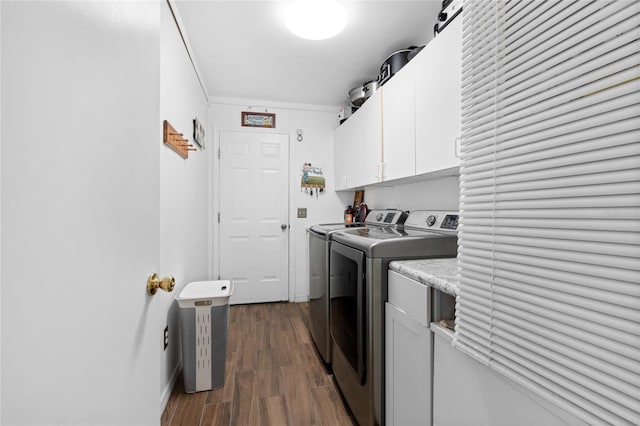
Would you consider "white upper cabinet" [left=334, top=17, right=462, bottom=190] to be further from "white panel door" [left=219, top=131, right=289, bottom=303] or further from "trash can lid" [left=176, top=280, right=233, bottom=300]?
"trash can lid" [left=176, top=280, right=233, bottom=300]

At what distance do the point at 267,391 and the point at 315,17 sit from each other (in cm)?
236

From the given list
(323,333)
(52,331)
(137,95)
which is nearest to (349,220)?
(323,333)

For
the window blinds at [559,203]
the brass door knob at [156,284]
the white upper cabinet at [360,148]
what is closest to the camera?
the window blinds at [559,203]

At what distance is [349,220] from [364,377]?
2.27 meters

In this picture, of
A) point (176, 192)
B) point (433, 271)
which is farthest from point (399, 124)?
point (176, 192)

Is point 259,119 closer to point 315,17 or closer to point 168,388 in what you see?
point 315,17

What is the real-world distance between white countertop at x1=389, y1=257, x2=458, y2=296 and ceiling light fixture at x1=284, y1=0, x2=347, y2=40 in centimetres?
152

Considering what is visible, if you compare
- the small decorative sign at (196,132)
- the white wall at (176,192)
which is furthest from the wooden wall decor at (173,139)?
the small decorative sign at (196,132)

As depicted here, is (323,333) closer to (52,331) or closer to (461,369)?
(461,369)

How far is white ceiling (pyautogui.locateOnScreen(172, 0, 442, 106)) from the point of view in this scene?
1.87 m

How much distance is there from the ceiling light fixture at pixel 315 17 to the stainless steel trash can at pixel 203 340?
180 cm

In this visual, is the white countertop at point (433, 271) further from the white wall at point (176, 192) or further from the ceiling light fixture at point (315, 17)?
the ceiling light fixture at point (315, 17)

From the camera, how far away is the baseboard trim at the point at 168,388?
1.64 metres

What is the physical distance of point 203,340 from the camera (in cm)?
182
